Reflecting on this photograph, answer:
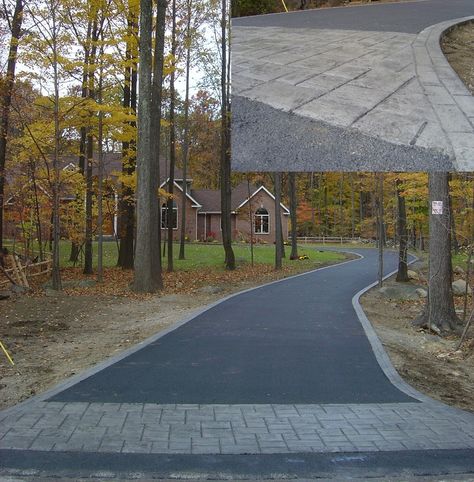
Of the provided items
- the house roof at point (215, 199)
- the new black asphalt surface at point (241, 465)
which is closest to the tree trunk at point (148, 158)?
the new black asphalt surface at point (241, 465)

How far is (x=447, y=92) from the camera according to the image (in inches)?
101

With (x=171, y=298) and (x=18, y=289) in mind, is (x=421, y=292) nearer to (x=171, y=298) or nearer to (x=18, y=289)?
(x=171, y=298)

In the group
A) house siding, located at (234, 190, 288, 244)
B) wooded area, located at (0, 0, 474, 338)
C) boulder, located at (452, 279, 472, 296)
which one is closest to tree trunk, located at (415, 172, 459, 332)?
wooded area, located at (0, 0, 474, 338)

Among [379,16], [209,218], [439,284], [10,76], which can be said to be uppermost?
[10,76]

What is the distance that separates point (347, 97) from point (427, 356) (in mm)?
7913

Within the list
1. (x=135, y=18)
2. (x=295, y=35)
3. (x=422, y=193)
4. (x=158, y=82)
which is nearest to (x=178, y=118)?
(x=135, y=18)

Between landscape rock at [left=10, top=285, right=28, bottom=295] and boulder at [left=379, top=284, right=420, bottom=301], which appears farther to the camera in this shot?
boulder at [left=379, top=284, right=420, bottom=301]

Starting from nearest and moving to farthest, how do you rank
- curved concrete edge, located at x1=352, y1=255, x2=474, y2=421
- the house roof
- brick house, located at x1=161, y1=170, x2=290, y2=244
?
curved concrete edge, located at x1=352, y1=255, x2=474, y2=421 → brick house, located at x1=161, y1=170, x2=290, y2=244 → the house roof

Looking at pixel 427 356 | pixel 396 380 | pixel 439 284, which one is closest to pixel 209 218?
pixel 439 284

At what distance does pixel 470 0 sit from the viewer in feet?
9.70

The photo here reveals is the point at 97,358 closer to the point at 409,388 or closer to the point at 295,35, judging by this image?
the point at 409,388

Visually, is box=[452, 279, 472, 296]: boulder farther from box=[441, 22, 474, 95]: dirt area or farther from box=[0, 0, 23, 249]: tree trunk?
box=[441, 22, 474, 95]: dirt area

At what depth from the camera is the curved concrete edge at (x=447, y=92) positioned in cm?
238

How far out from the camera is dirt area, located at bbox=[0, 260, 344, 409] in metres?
7.62
